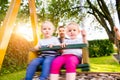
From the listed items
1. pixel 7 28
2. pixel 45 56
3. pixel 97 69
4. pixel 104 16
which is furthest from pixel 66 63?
pixel 104 16

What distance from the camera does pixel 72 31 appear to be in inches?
205

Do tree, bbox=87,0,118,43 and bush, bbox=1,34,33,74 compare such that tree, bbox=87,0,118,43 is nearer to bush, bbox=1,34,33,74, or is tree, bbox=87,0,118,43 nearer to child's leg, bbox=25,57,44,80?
bush, bbox=1,34,33,74

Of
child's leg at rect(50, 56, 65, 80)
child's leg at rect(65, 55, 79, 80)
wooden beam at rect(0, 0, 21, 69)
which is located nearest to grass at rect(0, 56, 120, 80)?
wooden beam at rect(0, 0, 21, 69)

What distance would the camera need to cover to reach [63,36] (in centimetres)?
579

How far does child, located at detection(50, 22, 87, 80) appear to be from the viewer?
489 centimetres

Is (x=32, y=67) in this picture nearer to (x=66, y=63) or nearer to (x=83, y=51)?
(x=66, y=63)

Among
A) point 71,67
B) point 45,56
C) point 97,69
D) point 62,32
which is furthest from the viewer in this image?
point 97,69

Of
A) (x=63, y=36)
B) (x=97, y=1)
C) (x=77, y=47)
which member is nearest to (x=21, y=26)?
(x=97, y=1)

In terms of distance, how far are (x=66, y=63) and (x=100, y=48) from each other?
1486cm

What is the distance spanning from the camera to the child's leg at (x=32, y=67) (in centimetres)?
517

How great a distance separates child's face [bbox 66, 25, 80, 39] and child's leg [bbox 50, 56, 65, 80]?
0.39 metres

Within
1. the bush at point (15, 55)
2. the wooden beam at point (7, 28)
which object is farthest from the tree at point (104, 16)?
the wooden beam at point (7, 28)

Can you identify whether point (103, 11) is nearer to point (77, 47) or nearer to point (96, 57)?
point (96, 57)

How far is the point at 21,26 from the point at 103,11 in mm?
3367
